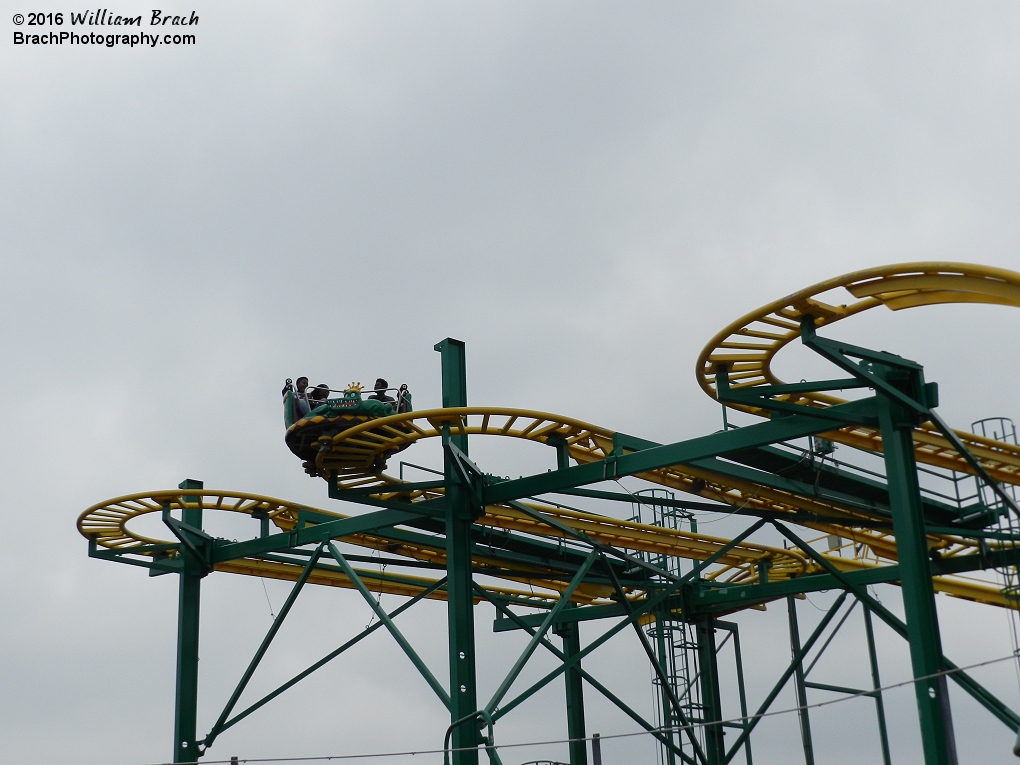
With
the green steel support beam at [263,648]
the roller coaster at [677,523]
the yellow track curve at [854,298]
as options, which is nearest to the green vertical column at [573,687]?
the roller coaster at [677,523]

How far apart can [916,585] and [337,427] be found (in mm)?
10278

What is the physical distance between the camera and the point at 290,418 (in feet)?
80.3

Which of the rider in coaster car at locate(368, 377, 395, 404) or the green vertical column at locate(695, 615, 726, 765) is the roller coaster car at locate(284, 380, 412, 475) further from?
the green vertical column at locate(695, 615, 726, 765)

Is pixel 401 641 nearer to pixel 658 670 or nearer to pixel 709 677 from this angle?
pixel 658 670

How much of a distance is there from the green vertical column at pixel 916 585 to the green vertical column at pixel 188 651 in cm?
1523

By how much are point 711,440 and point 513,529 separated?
7253mm

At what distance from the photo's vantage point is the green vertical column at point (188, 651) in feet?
93.9

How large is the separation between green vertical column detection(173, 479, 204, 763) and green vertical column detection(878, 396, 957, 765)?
1523 cm

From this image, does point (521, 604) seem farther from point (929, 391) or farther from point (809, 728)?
point (929, 391)

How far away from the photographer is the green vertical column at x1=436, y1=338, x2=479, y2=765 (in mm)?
23266

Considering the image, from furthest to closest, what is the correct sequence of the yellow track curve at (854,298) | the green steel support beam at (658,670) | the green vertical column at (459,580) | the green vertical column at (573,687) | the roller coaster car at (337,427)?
the green vertical column at (573,687)
the green steel support beam at (658,670)
the roller coaster car at (337,427)
the green vertical column at (459,580)
the yellow track curve at (854,298)

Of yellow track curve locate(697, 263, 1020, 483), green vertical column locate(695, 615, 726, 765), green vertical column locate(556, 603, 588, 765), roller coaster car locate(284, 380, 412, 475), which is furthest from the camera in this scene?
green vertical column locate(556, 603, 588, 765)

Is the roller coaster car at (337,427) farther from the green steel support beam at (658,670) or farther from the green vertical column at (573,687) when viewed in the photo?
the green vertical column at (573,687)

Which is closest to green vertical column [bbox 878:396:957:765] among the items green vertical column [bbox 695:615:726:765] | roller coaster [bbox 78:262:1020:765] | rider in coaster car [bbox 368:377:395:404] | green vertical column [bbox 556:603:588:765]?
roller coaster [bbox 78:262:1020:765]
